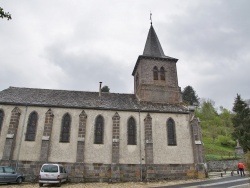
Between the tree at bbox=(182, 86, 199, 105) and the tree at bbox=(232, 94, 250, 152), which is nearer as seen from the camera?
the tree at bbox=(232, 94, 250, 152)

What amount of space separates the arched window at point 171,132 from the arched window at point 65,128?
10.1 metres

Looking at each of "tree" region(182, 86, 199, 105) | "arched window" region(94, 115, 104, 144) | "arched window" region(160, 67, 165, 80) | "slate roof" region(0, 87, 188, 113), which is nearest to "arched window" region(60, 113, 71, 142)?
"slate roof" region(0, 87, 188, 113)

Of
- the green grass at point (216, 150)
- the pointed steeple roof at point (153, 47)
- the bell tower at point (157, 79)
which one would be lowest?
the green grass at point (216, 150)

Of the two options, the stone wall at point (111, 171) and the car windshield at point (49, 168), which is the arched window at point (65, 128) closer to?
the stone wall at point (111, 171)

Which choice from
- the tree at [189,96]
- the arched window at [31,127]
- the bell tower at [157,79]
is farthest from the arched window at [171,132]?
the tree at [189,96]

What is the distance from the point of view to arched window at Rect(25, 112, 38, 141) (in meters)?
19.6

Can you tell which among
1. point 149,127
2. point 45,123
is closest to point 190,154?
point 149,127

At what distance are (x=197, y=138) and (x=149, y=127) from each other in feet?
16.2

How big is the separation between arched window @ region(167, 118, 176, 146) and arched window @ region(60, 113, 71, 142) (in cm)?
1008

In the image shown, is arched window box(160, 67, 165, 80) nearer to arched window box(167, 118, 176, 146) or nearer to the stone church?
the stone church

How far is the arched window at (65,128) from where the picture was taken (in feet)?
65.3

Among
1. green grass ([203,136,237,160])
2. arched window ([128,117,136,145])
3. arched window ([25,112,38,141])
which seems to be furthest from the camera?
green grass ([203,136,237,160])

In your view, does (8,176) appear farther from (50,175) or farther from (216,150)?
(216,150)

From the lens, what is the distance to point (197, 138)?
68.4 feet
